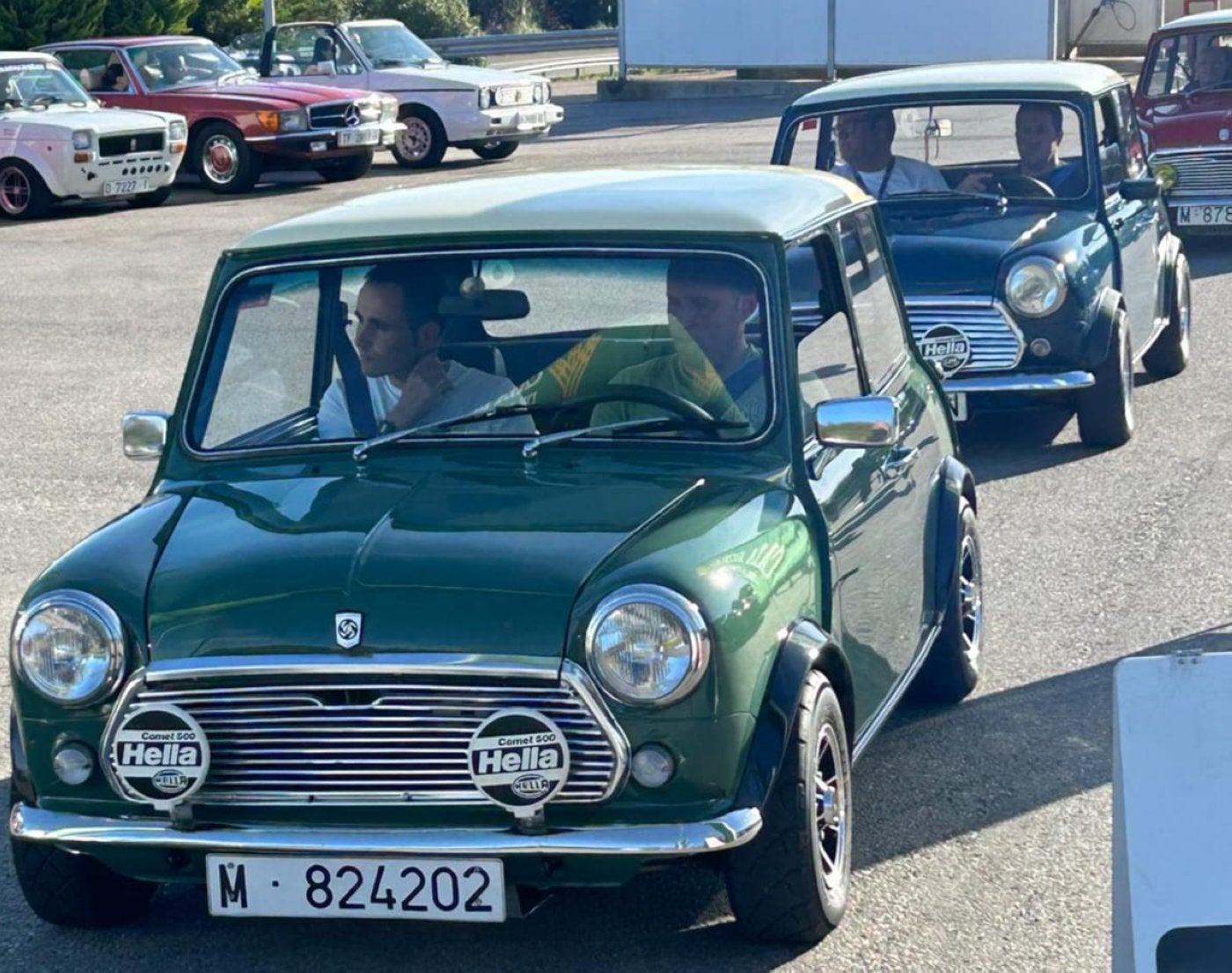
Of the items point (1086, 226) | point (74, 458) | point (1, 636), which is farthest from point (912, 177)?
point (1, 636)

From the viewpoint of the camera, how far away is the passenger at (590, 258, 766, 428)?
4945 mm

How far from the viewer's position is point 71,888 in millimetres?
4562

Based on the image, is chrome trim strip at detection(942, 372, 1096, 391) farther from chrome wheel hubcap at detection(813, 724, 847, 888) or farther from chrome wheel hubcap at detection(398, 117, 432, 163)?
chrome wheel hubcap at detection(398, 117, 432, 163)

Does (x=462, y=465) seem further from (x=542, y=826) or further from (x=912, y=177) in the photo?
(x=912, y=177)

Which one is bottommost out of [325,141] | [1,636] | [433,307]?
[325,141]

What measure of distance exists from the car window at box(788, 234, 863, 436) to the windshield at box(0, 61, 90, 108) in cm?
1649

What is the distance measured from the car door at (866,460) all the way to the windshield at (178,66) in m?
17.7

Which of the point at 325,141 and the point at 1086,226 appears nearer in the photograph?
the point at 1086,226

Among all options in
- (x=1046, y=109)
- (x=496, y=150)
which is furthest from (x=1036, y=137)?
(x=496, y=150)

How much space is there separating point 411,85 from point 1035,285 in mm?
15921

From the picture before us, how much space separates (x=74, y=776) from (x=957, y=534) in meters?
2.73

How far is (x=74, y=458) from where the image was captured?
1012 cm

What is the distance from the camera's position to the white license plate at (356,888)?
4.08 metres

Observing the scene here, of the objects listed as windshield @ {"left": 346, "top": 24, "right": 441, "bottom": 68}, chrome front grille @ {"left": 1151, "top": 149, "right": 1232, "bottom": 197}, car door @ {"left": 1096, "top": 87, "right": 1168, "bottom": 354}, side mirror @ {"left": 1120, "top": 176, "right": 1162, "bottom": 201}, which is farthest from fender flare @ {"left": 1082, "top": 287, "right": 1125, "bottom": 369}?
windshield @ {"left": 346, "top": 24, "right": 441, "bottom": 68}
